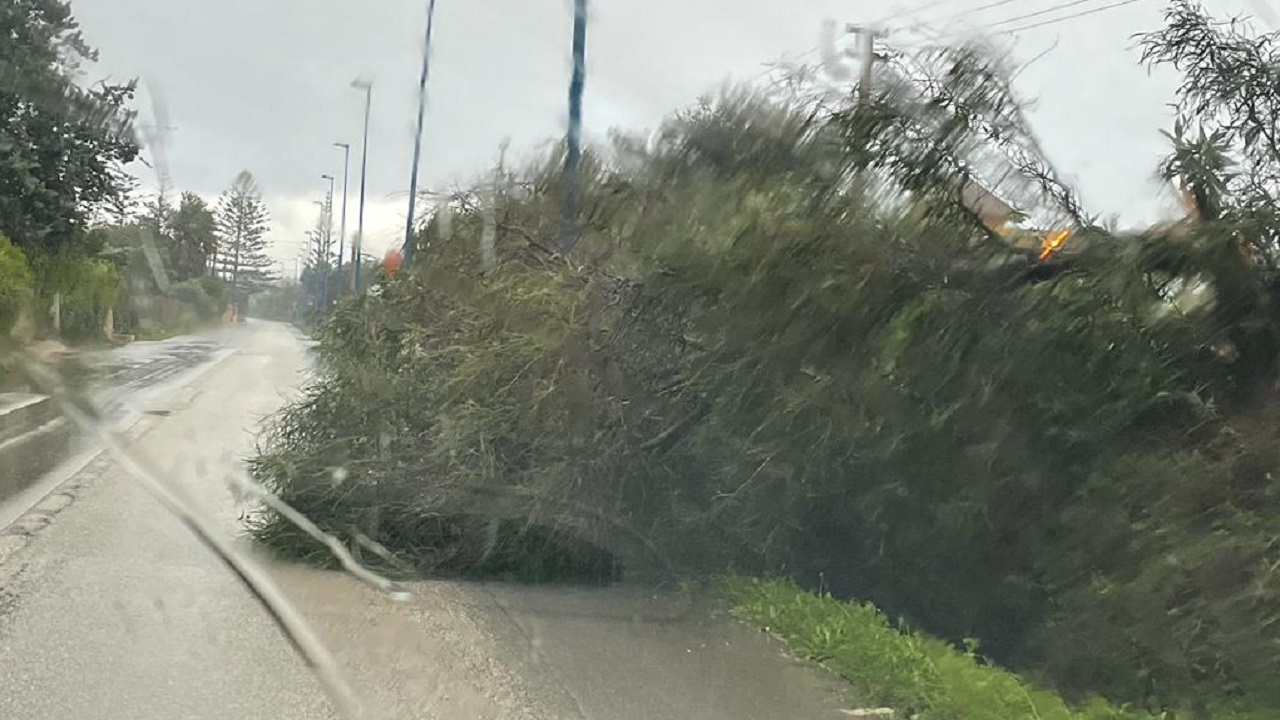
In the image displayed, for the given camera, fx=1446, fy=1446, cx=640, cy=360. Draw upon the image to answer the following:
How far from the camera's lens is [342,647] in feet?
25.5

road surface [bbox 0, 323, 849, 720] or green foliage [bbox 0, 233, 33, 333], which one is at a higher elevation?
green foliage [bbox 0, 233, 33, 333]

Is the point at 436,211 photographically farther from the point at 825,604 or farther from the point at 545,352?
the point at 825,604

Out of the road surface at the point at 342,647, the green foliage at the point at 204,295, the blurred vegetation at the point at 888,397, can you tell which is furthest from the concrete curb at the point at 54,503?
the green foliage at the point at 204,295

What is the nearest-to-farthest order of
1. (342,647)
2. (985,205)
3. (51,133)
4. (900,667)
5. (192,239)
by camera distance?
(900,667) < (985,205) < (342,647) < (51,133) < (192,239)

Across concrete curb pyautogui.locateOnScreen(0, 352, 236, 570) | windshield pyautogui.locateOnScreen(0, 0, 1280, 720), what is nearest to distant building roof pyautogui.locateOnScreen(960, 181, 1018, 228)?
windshield pyautogui.locateOnScreen(0, 0, 1280, 720)

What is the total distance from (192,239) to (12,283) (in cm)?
2760

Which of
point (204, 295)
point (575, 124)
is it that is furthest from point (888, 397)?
point (204, 295)

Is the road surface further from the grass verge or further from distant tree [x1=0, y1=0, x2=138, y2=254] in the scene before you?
distant tree [x1=0, y1=0, x2=138, y2=254]

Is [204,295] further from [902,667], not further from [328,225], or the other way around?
[902,667]

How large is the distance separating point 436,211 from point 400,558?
11.9 ft

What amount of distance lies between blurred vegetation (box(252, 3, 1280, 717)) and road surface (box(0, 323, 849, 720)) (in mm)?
791

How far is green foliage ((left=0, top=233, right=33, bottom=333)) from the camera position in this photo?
99.6ft

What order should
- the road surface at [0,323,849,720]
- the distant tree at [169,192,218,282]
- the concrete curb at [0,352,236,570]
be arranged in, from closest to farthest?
the road surface at [0,323,849,720] < the concrete curb at [0,352,236,570] < the distant tree at [169,192,218,282]

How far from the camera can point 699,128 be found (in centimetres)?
945
